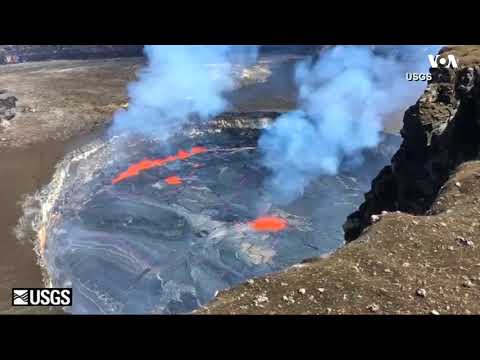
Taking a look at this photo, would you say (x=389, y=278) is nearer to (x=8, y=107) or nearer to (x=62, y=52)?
(x=8, y=107)

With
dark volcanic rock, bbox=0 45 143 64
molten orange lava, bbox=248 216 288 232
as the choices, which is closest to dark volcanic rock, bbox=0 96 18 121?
dark volcanic rock, bbox=0 45 143 64

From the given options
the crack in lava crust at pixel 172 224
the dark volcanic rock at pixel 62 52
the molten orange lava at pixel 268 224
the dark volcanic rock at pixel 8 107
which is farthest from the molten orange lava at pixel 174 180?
the dark volcanic rock at pixel 62 52

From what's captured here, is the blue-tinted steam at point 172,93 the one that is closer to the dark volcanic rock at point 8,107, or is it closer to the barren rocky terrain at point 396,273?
the dark volcanic rock at point 8,107

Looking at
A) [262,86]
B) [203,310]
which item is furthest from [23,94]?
[203,310]

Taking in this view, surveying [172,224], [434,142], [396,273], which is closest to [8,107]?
[172,224]

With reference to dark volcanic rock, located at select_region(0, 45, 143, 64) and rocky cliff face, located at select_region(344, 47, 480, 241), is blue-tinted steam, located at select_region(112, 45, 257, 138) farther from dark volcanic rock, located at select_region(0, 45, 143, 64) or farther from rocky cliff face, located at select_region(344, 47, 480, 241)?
rocky cliff face, located at select_region(344, 47, 480, 241)
